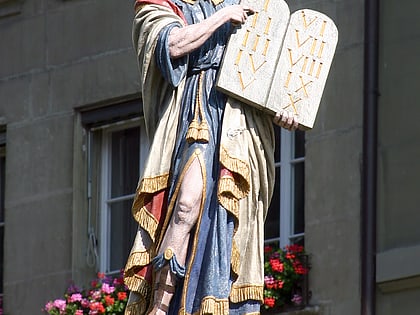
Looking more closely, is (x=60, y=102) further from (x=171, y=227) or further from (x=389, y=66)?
(x=171, y=227)

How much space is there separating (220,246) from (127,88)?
33.6ft

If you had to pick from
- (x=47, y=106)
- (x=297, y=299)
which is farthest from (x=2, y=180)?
(x=297, y=299)

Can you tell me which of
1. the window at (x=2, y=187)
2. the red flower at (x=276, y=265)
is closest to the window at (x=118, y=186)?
the window at (x=2, y=187)

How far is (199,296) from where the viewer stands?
14.1 metres

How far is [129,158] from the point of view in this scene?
24.2 metres

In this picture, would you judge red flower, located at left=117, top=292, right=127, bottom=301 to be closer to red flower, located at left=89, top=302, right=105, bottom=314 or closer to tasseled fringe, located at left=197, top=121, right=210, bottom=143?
red flower, located at left=89, top=302, right=105, bottom=314

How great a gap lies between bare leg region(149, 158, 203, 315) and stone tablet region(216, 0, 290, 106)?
428 millimetres

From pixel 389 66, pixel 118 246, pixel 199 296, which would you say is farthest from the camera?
pixel 118 246

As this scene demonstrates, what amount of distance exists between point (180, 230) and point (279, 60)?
2.99 ft

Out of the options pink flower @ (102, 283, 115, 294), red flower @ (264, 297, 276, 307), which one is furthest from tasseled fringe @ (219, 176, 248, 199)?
pink flower @ (102, 283, 115, 294)

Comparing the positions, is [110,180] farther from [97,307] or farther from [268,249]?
[268,249]

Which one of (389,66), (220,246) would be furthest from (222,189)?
(389,66)

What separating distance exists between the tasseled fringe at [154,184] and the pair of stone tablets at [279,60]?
1.59 ft

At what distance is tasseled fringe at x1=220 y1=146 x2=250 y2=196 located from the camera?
14195mm
